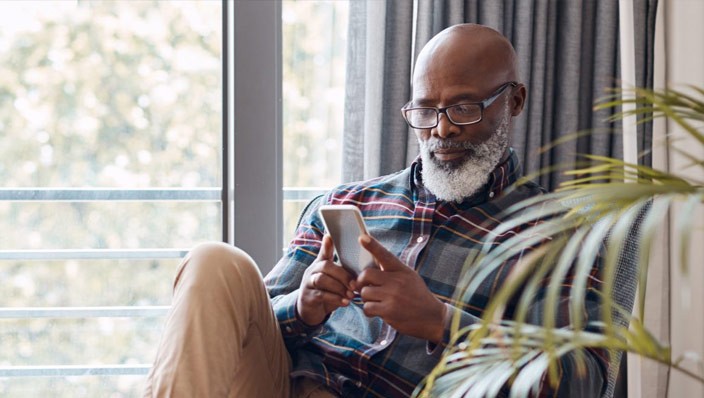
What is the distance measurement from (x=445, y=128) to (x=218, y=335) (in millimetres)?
742

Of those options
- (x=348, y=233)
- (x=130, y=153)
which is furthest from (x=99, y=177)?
(x=348, y=233)

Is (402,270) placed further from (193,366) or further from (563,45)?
(563,45)

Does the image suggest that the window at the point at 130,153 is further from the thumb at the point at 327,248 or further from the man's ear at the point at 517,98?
the thumb at the point at 327,248

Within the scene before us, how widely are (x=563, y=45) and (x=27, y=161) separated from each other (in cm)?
174

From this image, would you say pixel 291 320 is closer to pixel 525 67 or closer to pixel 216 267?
pixel 216 267

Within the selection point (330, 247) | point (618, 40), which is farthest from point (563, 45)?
point (330, 247)

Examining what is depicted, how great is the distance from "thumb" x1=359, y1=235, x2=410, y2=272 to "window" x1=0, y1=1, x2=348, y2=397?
113 centimetres

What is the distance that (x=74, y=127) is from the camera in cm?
255

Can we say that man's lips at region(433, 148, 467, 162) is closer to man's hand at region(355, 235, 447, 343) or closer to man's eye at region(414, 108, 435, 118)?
man's eye at region(414, 108, 435, 118)

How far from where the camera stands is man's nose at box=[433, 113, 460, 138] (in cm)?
184

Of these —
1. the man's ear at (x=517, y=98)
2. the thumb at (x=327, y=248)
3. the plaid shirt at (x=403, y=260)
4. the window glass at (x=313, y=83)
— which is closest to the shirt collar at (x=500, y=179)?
the plaid shirt at (x=403, y=260)

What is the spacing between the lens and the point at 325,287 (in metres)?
1.57

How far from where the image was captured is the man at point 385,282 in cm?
A: 144

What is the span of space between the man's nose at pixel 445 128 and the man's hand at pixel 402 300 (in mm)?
478
